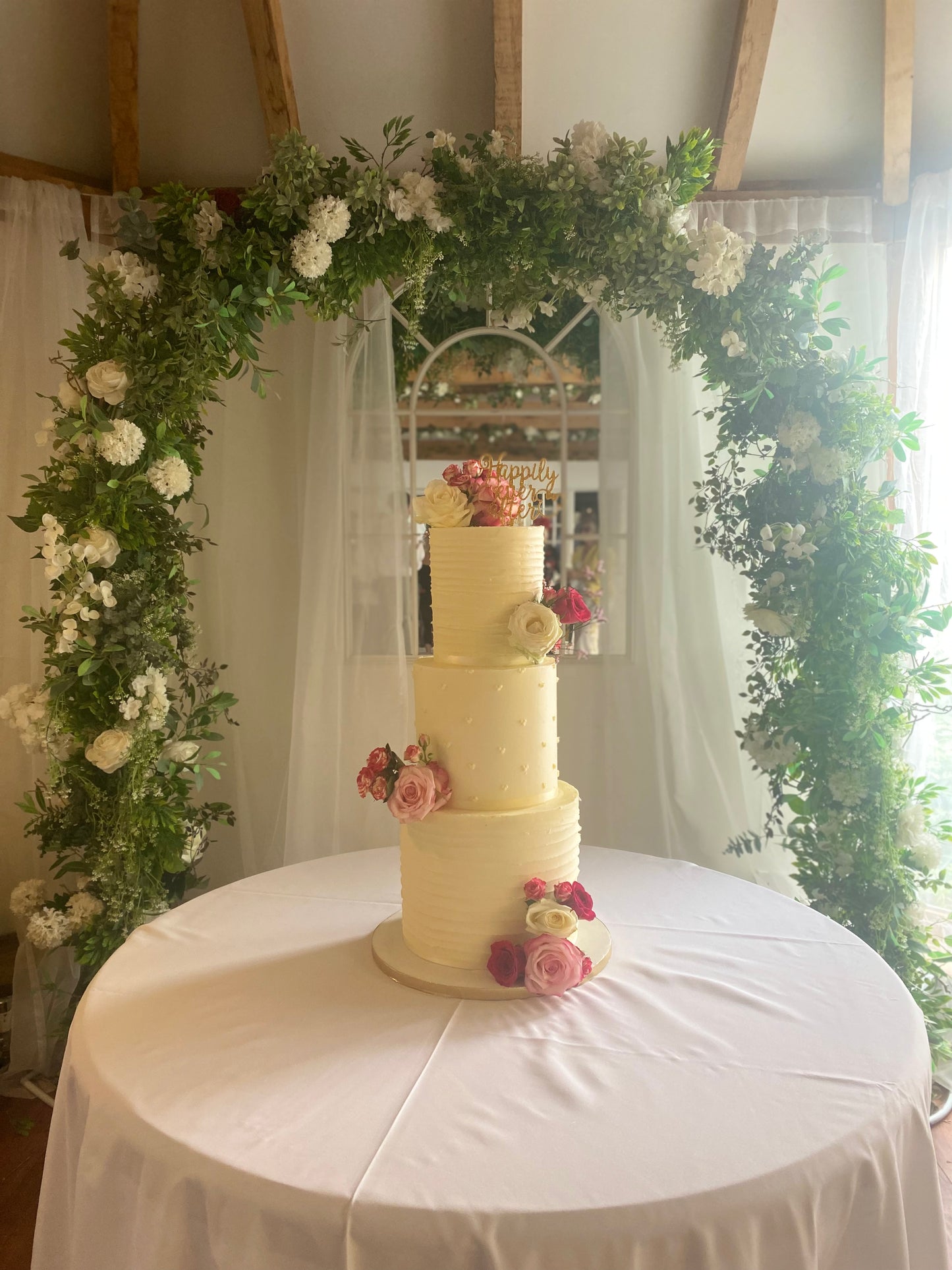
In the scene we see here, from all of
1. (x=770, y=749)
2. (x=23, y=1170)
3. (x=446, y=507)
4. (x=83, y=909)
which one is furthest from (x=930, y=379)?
(x=23, y=1170)

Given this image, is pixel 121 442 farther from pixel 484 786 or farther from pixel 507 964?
pixel 507 964

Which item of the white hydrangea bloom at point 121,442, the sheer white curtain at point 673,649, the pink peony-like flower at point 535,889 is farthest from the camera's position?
the sheer white curtain at point 673,649

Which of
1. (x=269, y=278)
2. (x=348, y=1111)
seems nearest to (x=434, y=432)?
(x=269, y=278)

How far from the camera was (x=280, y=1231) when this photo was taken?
121 cm

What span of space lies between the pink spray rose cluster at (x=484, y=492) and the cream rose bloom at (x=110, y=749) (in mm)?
1302

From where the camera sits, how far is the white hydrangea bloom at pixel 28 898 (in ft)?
9.78

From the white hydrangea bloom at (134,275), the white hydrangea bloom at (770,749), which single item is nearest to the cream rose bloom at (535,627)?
the white hydrangea bloom at (770,749)

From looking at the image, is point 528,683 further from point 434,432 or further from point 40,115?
point 434,432

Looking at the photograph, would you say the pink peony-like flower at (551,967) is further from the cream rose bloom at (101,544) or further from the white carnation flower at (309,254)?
the white carnation flower at (309,254)

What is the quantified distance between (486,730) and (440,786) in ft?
0.46

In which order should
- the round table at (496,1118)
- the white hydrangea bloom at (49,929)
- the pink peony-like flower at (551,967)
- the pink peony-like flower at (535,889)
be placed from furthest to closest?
1. the white hydrangea bloom at (49,929)
2. the pink peony-like flower at (535,889)
3. the pink peony-like flower at (551,967)
4. the round table at (496,1118)

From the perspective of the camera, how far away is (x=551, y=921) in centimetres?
178

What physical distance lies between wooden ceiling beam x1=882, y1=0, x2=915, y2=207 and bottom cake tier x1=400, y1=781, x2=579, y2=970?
9.23ft

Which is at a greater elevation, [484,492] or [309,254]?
[309,254]
